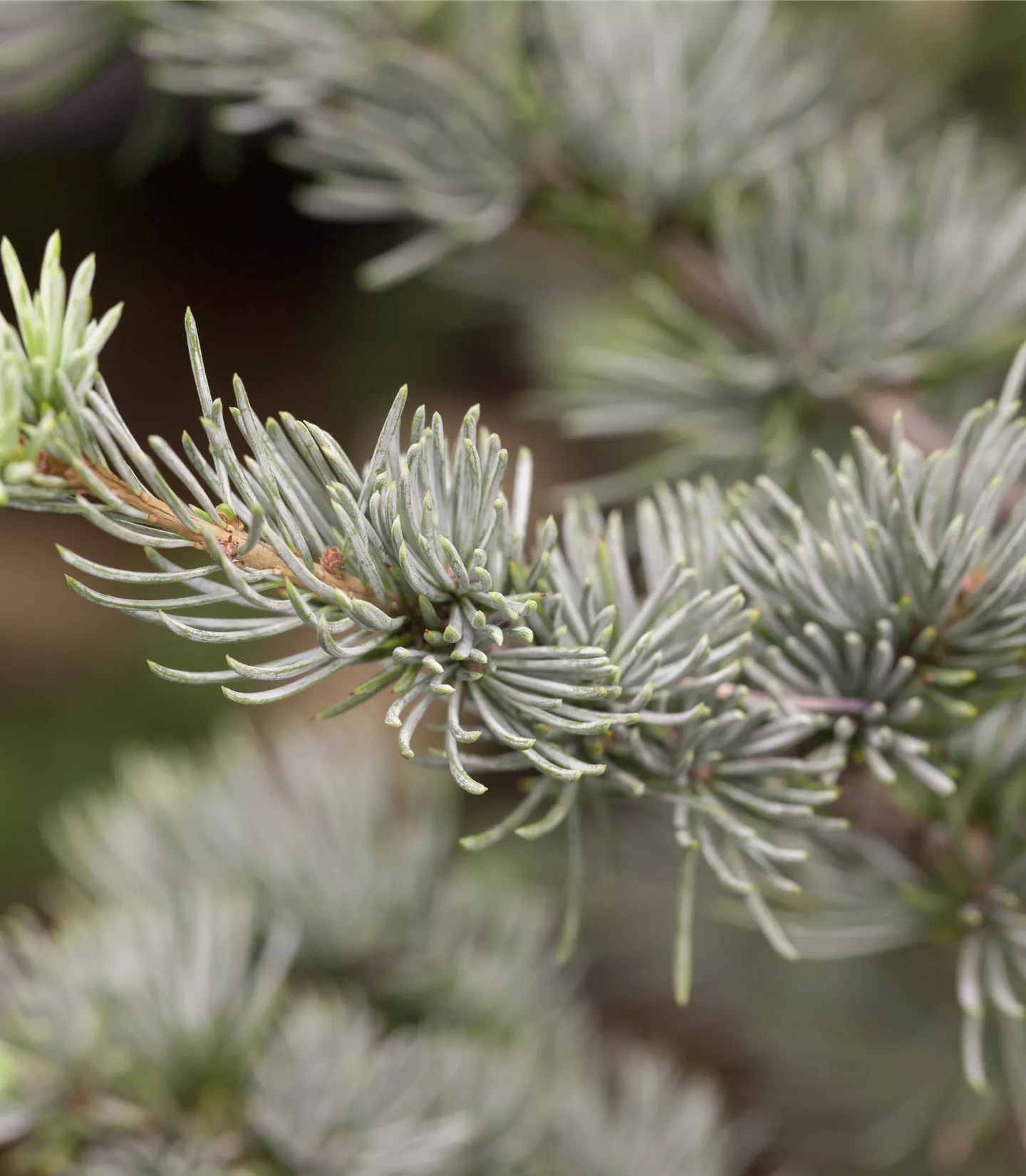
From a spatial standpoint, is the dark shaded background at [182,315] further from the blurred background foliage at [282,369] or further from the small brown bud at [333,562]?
the small brown bud at [333,562]

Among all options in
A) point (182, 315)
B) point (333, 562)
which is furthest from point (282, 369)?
point (333, 562)

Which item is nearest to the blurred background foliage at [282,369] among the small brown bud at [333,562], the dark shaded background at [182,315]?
the dark shaded background at [182,315]

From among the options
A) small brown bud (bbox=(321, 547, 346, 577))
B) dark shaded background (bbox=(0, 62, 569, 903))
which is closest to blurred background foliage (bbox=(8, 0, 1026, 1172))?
dark shaded background (bbox=(0, 62, 569, 903))

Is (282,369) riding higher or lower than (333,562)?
higher

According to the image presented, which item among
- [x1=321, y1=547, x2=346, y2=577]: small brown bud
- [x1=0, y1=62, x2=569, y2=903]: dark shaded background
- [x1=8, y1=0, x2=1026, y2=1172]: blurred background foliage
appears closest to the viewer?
[x1=321, y1=547, x2=346, y2=577]: small brown bud

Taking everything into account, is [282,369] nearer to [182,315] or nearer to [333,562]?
[182,315]

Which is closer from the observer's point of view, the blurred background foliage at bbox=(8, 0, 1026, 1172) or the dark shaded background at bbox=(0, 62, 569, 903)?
the blurred background foliage at bbox=(8, 0, 1026, 1172)

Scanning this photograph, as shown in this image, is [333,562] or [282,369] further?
[282,369]

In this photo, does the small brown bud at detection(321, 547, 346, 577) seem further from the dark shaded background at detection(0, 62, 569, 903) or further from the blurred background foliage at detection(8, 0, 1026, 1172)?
the dark shaded background at detection(0, 62, 569, 903)
